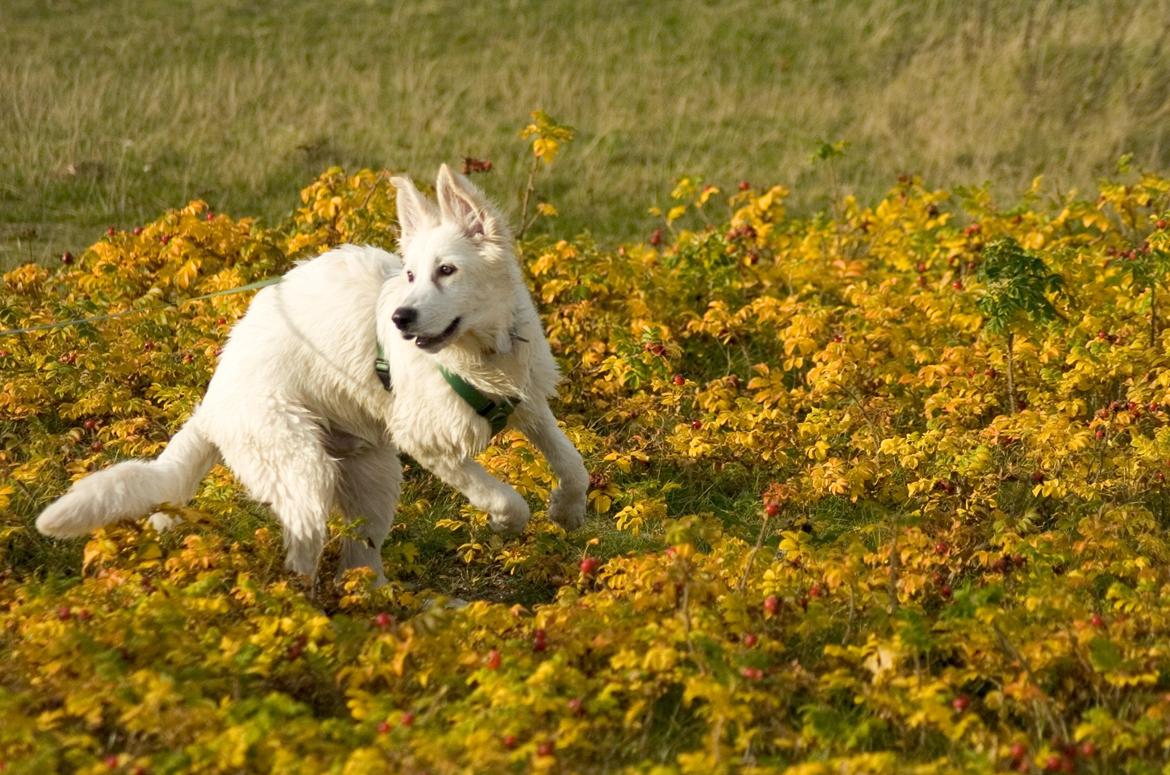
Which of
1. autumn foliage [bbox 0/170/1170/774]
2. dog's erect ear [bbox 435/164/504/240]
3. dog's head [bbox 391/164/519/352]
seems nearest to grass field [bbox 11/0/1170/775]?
autumn foliage [bbox 0/170/1170/774]

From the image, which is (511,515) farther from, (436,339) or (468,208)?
(468,208)

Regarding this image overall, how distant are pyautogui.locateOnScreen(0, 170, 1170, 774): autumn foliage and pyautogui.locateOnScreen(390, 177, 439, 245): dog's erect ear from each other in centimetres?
110

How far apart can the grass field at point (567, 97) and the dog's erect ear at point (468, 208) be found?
199 inches

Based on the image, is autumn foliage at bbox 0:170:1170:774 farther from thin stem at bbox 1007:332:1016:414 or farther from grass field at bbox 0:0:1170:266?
grass field at bbox 0:0:1170:266

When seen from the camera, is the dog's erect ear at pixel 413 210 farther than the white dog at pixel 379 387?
Yes

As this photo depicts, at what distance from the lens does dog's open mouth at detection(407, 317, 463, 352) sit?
460cm

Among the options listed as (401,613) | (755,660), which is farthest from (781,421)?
(755,660)

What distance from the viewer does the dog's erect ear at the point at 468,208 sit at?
188 inches

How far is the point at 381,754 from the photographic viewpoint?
126 inches

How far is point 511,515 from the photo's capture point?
4.91 meters

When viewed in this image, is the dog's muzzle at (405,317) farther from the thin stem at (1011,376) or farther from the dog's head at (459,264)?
the thin stem at (1011,376)

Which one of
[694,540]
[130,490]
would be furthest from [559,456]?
[130,490]

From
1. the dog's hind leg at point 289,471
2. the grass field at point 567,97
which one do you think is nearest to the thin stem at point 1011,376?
the dog's hind leg at point 289,471

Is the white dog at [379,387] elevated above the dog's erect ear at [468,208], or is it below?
below
